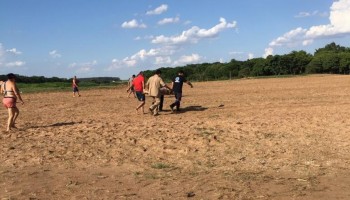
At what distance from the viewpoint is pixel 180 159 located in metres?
9.12

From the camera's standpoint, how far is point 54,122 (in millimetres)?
15117

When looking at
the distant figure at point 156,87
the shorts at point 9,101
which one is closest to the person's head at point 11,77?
the shorts at point 9,101

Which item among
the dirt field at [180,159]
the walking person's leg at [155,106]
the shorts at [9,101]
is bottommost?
the dirt field at [180,159]

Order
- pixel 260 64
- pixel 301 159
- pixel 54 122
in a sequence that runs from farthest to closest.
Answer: pixel 260 64 → pixel 54 122 → pixel 301 159

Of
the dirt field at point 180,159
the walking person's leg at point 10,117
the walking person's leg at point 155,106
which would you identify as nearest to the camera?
the dirt field at point 180,159

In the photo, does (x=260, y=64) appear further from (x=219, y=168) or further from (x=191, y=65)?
(x=219, y=168)

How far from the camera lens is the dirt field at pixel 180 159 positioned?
6945 millimetres

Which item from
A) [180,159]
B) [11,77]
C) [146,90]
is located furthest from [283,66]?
[180,159]

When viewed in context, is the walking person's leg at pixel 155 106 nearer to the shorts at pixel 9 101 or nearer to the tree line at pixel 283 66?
the shorts at pixel 9 101

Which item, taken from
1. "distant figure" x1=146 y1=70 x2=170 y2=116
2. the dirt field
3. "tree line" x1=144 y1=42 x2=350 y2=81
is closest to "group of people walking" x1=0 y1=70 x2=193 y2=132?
"distant figure" x1=146 y1=70 x2=170 y2=116

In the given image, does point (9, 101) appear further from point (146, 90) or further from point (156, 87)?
point (146, 90)

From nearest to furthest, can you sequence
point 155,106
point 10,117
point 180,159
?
1. point 180,159
2. point 10,117
3. point 155,106

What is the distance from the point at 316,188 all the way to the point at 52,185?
13.6ft

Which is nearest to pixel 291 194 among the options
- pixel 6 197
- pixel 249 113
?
pixel 6 197
